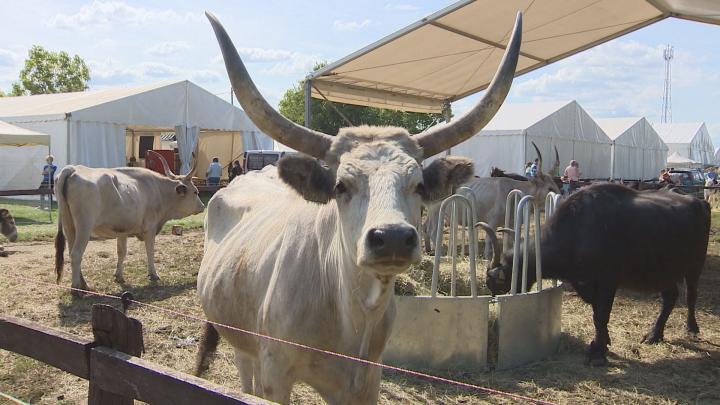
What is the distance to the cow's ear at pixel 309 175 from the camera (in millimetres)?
2820

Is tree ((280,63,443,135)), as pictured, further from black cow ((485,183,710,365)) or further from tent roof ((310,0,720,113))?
black cow ((485,183,710,365))

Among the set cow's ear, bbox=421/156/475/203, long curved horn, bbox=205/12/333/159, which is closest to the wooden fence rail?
long curved horn, bbox=205/12/333/159

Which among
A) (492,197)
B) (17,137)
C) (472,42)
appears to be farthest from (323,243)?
(17,137)

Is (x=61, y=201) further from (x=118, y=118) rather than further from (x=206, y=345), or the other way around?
(x=118, y=118)

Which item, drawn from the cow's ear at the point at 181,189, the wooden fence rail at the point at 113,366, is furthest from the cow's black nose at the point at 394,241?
the cow's ear at the point at 181,189

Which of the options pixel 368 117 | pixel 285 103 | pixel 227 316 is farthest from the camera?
pixel 285 103

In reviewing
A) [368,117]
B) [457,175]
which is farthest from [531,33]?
[368,117]

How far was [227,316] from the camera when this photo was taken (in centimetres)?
387

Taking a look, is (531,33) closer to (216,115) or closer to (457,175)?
(457,175)

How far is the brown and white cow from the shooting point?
324 inches

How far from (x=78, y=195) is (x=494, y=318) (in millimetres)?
5907

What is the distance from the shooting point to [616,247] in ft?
20.1

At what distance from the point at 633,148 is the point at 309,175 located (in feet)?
111

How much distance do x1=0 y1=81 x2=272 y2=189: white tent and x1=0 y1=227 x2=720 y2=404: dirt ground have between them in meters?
12.2
